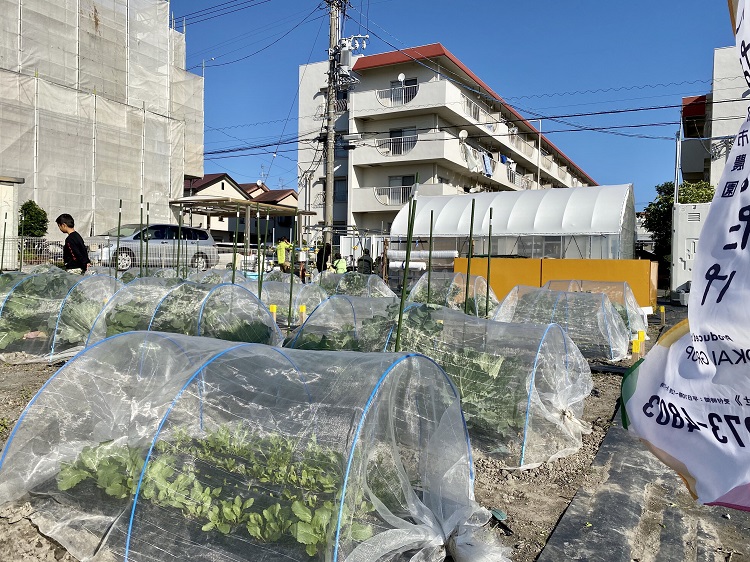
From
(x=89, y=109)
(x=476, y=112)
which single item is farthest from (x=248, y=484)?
(x=476, y=112)

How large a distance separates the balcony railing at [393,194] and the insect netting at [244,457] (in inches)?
1053

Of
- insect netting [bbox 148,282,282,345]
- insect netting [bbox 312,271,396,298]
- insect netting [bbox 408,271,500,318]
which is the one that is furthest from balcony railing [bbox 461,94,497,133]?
insect netting [bbox 148,282,282,345]

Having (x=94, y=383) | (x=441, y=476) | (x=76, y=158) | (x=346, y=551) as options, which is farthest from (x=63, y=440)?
(x=76, y=158)

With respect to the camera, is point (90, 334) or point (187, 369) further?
point (90, 334)

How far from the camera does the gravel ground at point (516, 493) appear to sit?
3020mm

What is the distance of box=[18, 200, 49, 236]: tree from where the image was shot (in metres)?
18.4

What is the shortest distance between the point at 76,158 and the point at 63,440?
22.8 metres

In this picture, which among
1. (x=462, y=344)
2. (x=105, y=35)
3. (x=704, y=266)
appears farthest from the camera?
(x=105, y=35)

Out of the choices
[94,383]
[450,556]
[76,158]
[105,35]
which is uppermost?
[105,35]

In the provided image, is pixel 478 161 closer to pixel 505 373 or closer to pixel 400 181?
pixel 400 181

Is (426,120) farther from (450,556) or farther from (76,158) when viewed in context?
(450,556)

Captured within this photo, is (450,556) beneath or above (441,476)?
beneath

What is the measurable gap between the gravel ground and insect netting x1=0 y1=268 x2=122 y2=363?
26.6 inches

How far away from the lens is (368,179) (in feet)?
106
